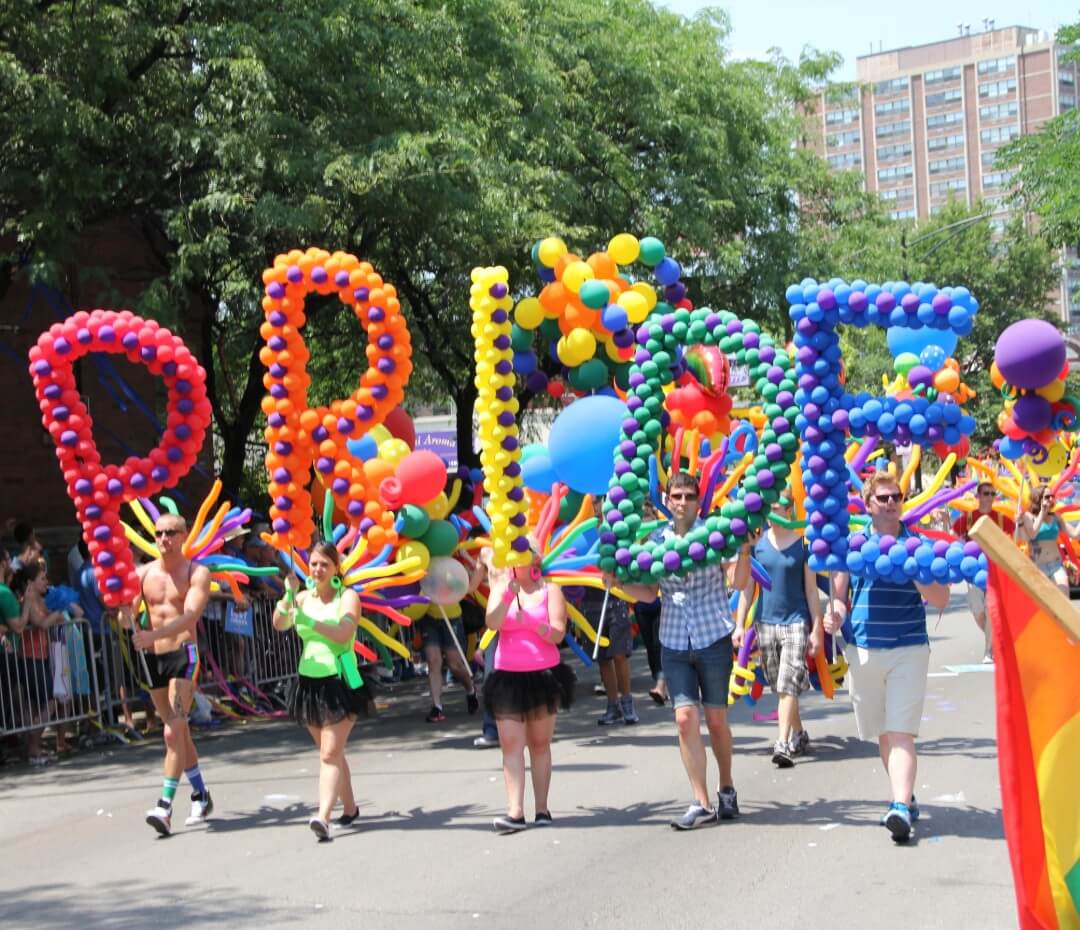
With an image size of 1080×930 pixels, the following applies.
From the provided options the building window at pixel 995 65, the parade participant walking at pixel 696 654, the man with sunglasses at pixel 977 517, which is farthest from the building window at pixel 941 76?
the parade participant walking at pixel 696 654

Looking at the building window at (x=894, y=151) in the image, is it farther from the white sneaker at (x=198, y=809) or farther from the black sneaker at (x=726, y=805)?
the white sneaker at (x=198, y=809)

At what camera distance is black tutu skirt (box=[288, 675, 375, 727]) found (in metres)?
8.39

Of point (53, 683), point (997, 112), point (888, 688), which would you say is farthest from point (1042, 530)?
point (997, 112)

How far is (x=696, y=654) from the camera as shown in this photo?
8086 millimetres

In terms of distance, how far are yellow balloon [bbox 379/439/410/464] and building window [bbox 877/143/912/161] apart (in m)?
138

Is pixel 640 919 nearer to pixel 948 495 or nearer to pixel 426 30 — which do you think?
pixel 948 495

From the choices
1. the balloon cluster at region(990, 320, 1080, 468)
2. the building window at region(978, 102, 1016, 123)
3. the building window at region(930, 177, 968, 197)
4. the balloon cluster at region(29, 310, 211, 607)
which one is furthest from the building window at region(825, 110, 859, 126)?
the balloon cluster at region(29, 310, 211, 607)

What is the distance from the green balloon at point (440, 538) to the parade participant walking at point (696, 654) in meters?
3.39

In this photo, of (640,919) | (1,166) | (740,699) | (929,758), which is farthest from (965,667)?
(1,166)

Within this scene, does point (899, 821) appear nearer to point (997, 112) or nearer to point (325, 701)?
point (325, 701)

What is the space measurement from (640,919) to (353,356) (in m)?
17.5

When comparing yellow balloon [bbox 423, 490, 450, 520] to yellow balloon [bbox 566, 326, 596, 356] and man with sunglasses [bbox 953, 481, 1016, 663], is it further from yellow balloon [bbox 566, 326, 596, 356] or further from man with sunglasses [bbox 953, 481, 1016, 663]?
man with sunglasses [bbox 953, 481, 1016, 663]

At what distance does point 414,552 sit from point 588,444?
1.87 metres

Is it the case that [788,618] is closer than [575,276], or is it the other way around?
[788,618]
